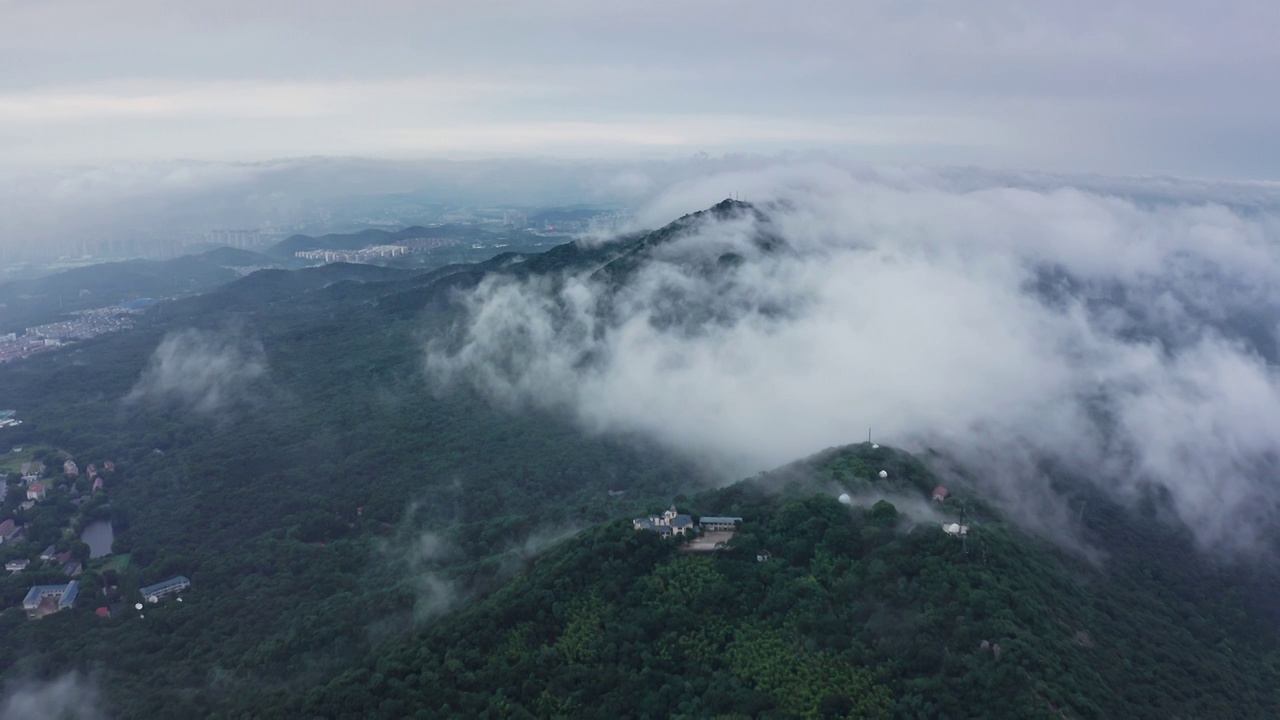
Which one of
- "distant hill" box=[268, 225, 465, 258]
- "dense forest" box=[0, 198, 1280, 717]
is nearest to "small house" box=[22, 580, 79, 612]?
"dense forest" box=[0, 198, 1280, 717]

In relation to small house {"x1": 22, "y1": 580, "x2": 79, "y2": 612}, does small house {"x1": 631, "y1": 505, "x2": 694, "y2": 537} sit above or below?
above

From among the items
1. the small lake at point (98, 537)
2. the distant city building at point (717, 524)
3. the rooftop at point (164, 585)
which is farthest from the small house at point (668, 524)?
the small lake at point (98, 537)

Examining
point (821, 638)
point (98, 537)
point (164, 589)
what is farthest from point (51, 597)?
point (821, 638)

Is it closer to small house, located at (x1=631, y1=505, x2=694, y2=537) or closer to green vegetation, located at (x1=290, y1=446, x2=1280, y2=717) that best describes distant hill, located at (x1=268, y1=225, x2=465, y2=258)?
small house, located at (x1=631, y1=505, x2=694, y2=537)

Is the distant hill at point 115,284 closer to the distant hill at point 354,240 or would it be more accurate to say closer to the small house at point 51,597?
the distant hill at point 354,240

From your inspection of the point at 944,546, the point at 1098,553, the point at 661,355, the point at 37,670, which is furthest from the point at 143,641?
the point at 1098,553

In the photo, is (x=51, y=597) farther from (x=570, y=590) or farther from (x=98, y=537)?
(x=570, y=590)
